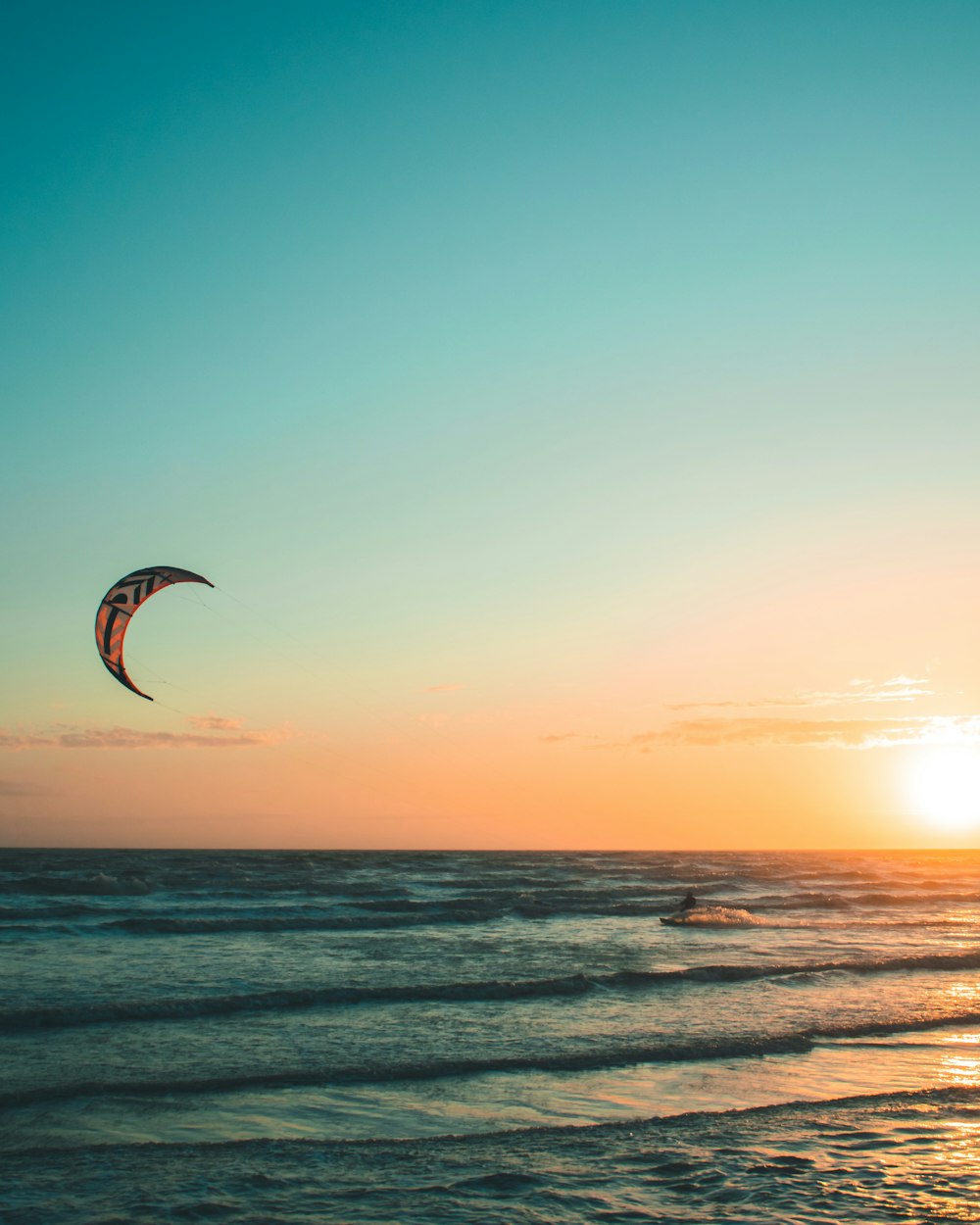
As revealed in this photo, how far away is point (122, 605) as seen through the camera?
68.1ft

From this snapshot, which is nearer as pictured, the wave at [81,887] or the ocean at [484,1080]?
the ocean at [484,1080]

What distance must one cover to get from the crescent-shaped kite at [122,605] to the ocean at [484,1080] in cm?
620

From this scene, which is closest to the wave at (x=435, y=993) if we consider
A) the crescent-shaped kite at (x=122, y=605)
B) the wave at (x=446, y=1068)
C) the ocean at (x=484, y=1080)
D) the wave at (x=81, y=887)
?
the ocean at (x=484, y=1080)

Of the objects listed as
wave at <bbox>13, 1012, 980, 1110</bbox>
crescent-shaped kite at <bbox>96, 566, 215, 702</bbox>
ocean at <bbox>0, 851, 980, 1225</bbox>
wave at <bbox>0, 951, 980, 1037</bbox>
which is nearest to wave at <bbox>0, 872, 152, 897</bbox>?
ocean at <bbox>0, 851, 980, 1225</bbox>

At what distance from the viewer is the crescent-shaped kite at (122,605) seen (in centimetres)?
2052

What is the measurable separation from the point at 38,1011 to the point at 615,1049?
7899 millimetres

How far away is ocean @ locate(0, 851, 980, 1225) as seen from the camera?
669 cm

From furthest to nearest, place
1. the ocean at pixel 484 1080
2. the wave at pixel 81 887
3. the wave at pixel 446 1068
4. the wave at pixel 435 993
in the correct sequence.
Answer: the wave at pixel 81 887 < the wave at pixel 435 993 < the wave at pixel 446 1068 < the ocean at pixel 484 1080

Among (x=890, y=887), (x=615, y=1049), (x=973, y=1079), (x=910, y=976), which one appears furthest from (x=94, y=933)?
(x=890, y=887)

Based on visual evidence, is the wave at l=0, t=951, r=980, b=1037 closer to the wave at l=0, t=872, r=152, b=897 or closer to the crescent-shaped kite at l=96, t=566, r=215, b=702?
the crescent-shaped kite at l=96, t=566, r=215, b=702

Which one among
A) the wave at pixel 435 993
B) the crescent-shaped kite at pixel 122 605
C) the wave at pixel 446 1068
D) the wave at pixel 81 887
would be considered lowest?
the wave at pixel 81 887

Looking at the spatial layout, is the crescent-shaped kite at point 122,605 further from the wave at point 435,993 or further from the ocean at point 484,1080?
the wave at point 435,993

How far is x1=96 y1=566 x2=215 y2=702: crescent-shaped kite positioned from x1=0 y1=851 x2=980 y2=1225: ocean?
620 centimetres

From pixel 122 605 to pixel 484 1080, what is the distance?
14.4 m
